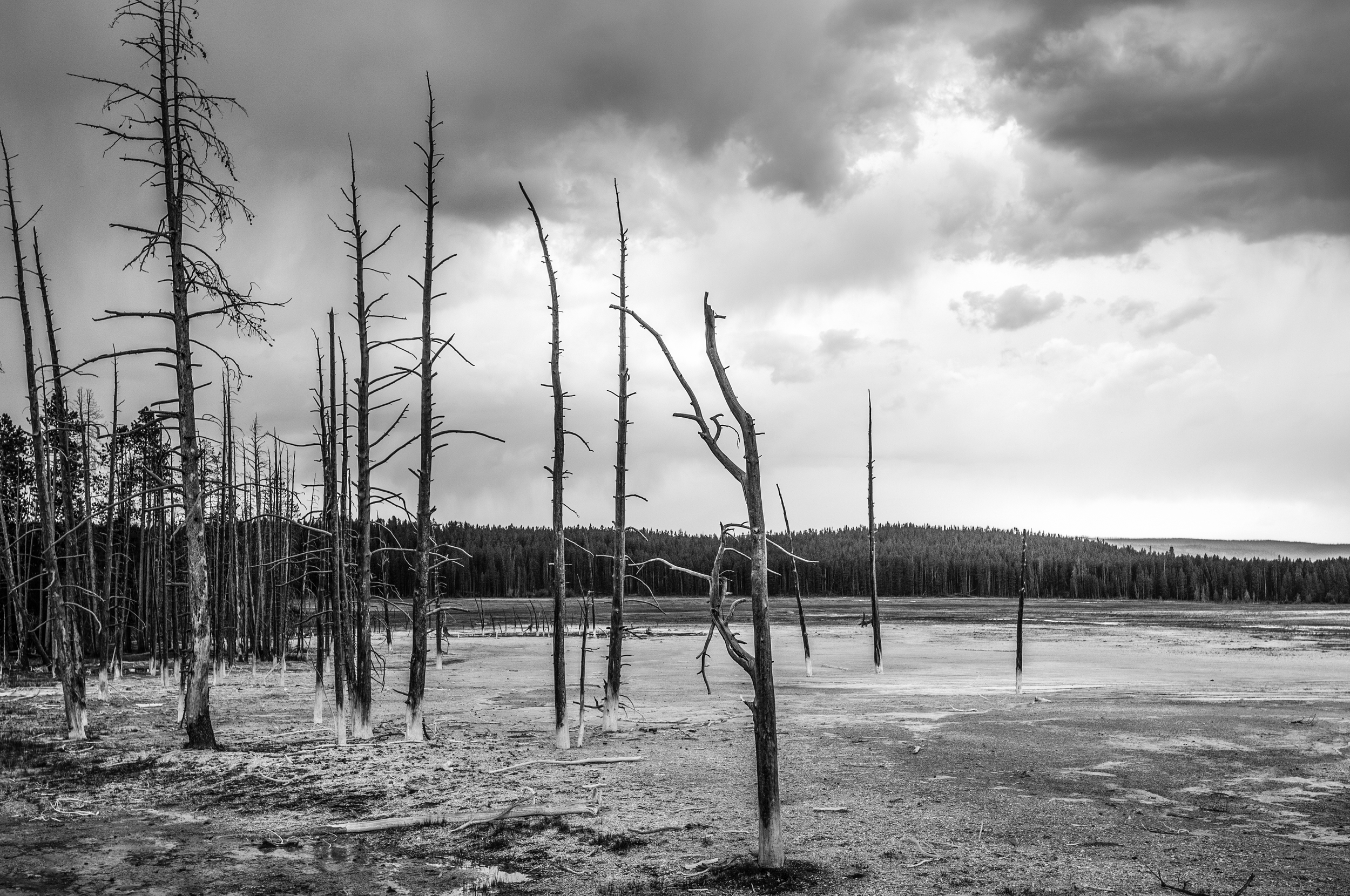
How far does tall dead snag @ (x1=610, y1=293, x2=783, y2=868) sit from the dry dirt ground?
0.61 metres

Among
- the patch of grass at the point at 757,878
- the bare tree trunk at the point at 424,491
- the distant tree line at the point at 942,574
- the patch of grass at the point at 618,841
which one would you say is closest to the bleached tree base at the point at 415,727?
the bare tree trunk at the point at 424,491

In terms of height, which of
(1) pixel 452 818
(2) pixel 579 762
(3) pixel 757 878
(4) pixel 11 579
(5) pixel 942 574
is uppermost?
(4) pixel 11 579

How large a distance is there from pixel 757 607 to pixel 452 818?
218 inches

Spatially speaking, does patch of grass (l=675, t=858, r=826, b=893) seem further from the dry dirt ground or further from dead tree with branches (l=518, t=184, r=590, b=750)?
dead tree with branches (l=518, t=184, r=590, b=750)

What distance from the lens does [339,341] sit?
20984 millimetres

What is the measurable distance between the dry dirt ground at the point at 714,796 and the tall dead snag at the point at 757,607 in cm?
61

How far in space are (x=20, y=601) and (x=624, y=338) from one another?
63.7 feet

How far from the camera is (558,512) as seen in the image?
1745 centimetres

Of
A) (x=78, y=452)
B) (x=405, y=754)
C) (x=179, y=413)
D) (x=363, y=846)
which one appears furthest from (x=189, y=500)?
(x=78, y=452)

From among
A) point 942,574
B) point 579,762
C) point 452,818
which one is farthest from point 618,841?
point 942,574

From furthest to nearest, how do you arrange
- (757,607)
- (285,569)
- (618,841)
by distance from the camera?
(285,569), (618,841), (757,607)

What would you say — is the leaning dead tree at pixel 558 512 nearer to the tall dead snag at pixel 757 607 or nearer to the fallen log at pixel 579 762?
the fallen log at pixel 579 762

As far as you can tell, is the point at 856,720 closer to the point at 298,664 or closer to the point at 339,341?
the point at 339,341

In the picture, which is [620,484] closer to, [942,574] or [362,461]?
Answer: [362,461]
